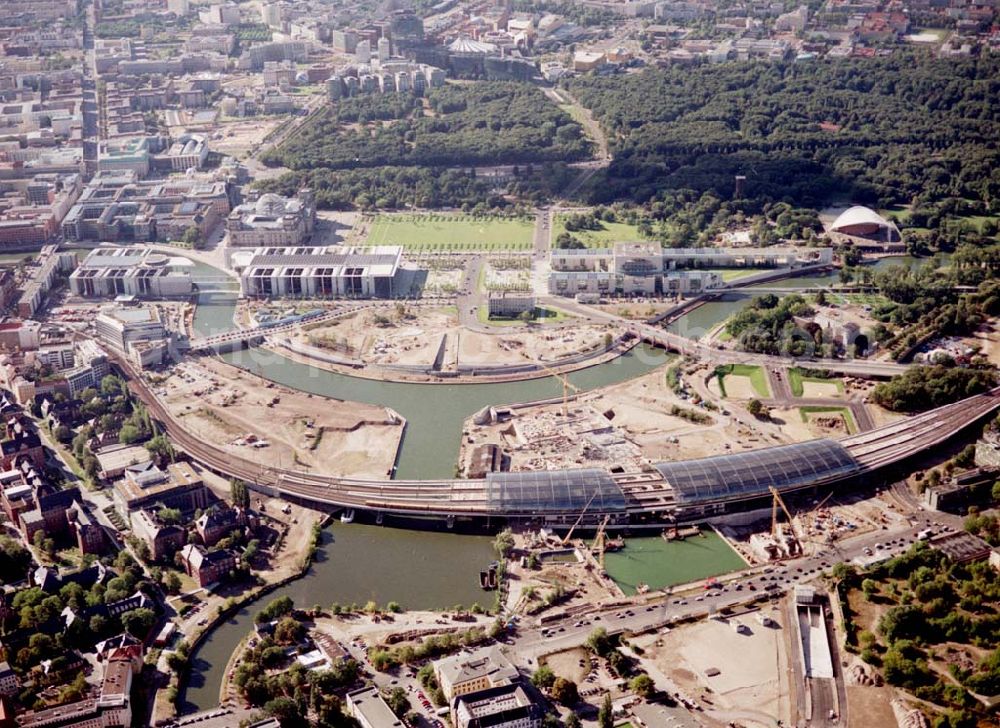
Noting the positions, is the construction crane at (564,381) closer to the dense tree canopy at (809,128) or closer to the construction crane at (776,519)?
the construction crane at (776,519)

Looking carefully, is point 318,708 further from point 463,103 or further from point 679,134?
point 463,103

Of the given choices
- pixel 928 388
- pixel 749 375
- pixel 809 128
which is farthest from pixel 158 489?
pixel 809 128

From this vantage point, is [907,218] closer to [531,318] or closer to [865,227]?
[865,227]

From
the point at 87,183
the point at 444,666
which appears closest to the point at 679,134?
the point at 87,183

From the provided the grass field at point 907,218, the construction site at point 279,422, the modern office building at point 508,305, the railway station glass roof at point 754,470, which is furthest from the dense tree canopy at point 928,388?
the grass field at point 907,218

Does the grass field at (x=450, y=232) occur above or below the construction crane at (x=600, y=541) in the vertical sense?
above

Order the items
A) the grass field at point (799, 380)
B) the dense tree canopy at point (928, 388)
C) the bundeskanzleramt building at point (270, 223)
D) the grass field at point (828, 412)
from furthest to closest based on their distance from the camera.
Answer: the bundeskanzleramt building at point (270, 223) < the grass field at point (799, 380) < the dense tree canopy at point (928, 388) < the grass field at point (828, 412)

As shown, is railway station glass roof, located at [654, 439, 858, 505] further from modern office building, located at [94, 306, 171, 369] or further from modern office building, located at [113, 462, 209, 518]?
modern office building, located at [94, 306, 171, 369]
